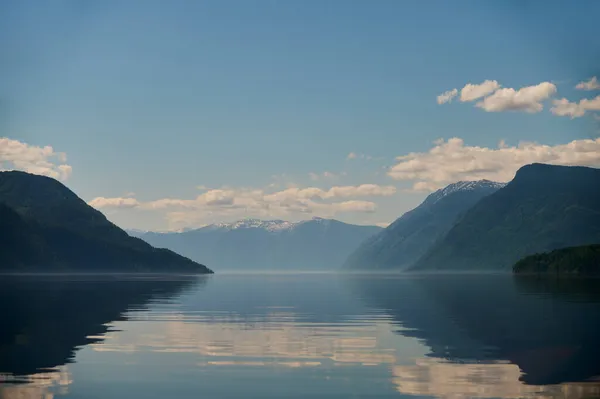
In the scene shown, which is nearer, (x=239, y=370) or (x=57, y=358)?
(x=239, y=370)

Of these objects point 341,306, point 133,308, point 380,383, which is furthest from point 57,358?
point 341,306

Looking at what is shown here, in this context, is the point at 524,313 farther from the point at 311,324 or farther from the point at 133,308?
the point at 133,308

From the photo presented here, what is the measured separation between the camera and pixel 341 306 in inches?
4267

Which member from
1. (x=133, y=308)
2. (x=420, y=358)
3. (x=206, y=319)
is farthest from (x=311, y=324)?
(x=133, y=308)

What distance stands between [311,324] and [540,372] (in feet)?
119

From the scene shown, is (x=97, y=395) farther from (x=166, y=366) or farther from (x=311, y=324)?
(x=311, y=324)

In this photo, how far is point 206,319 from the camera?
83875 mm

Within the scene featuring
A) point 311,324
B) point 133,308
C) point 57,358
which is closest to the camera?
point 57,358

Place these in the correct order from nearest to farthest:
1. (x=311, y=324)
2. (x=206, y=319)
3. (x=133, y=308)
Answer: (x=311, y=324), (x=206, y=319), (x=133, y=308)

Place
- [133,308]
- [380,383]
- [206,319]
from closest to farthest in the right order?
[380,383], [206,319], [133,308]

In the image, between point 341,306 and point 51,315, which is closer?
point 51,315

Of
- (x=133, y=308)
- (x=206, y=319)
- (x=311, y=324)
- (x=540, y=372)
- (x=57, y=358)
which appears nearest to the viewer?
(x=540, y=372)

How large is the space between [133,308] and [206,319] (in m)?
22.3

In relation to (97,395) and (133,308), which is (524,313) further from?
(97,395)
